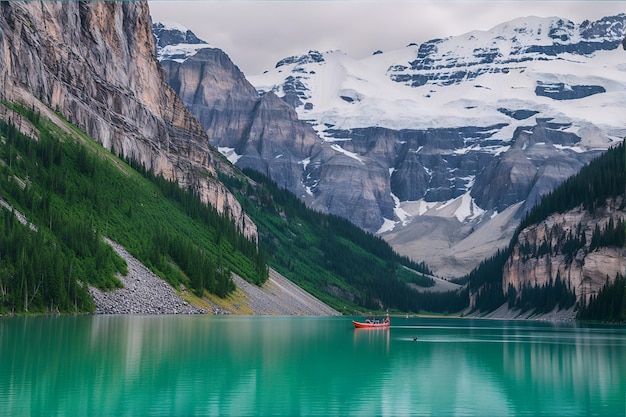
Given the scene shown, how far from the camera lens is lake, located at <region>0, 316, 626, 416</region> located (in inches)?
1925

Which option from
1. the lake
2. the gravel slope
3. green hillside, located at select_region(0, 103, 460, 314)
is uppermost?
green hillside, located at select_region(0, 103, 460, 314)

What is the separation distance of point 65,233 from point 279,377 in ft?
321

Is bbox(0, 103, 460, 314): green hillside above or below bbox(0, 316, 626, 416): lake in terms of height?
above

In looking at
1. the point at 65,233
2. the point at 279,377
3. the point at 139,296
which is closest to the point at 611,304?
the point at 139,296

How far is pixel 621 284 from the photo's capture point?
18850 cm

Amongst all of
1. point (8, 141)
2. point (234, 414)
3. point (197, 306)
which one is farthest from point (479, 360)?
point (8, 141)

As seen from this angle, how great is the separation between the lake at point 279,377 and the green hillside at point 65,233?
3036cm

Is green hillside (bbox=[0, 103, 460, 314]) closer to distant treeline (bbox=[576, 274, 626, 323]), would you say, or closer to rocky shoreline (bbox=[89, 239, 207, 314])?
rocky shoreline (bbox=[89, 239, 207, 314])

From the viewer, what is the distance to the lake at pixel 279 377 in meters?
48.9

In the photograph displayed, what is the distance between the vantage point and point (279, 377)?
200 feet

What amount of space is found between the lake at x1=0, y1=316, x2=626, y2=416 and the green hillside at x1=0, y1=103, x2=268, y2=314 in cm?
3036

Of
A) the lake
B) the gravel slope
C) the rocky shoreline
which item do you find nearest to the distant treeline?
the gravel slope

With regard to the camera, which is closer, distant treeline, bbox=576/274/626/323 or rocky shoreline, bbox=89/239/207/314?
rocky shoreline, bbox=89/239/207/314

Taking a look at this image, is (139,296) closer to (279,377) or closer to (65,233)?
(65,233)
